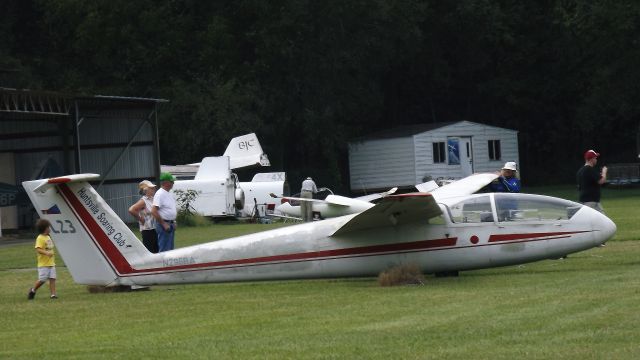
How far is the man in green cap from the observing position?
19.4 metres

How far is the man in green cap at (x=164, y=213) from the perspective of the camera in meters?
19.4

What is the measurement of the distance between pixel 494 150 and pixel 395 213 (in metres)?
54.1

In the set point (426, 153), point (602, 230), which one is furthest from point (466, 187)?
point (426, 153)

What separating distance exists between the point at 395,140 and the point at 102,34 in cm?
1849

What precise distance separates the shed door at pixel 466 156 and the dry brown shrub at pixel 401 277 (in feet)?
172

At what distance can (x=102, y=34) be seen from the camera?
63.6 meters

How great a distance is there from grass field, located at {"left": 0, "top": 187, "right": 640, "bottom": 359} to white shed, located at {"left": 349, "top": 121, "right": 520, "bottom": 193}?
48.1 meters

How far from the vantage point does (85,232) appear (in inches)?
688

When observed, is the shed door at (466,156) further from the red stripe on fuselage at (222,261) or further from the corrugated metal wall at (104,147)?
the red stripe on fuselage at (222,261)

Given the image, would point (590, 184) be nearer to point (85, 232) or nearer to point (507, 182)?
point (507, 182)

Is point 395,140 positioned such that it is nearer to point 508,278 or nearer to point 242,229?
point 242,229

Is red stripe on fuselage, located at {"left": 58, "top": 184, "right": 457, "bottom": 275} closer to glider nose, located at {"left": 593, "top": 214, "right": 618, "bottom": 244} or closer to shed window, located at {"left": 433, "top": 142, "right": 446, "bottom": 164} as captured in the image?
glider nose, located at {"left": 593, "top": 214, "right": 618, "bottom": 244}

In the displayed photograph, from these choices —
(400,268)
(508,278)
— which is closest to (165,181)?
(400,268)

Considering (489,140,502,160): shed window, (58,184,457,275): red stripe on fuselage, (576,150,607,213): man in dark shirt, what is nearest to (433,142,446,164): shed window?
(489,140,502,160): shed window
